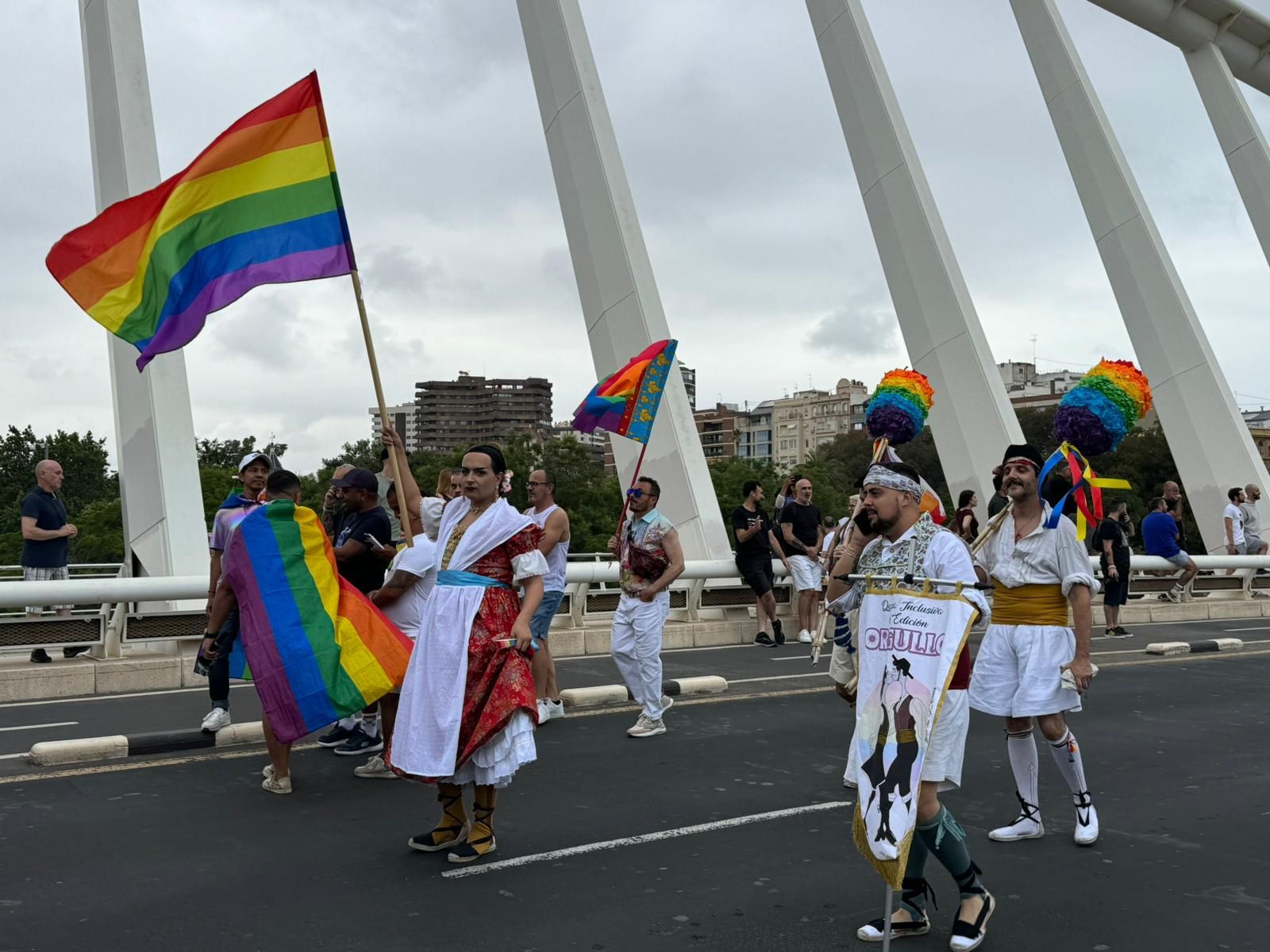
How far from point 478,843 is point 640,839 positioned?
2.76ft

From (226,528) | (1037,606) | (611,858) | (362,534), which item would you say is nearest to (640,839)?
(611,858)

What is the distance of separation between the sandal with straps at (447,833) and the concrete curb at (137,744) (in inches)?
109

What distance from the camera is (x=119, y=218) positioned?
778cm

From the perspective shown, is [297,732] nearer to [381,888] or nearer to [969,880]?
[381,888]

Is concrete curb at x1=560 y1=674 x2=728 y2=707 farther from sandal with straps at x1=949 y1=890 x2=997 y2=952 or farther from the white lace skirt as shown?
sandal with straps at x1=949 y1=890 x2=997 y2=952

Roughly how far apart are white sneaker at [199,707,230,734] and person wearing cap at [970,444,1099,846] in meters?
5.12

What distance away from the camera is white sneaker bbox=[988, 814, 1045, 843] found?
20.4 feet

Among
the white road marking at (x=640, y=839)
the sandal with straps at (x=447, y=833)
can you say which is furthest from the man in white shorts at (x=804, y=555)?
the sandal with straps at (x=447, y=833)

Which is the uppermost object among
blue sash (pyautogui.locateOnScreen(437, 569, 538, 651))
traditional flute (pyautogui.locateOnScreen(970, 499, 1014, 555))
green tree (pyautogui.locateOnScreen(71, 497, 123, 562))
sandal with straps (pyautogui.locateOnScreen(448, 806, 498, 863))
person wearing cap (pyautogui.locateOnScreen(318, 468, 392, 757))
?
green tree (pyautogui.locateOnScreen(71, 497, 123, 562))

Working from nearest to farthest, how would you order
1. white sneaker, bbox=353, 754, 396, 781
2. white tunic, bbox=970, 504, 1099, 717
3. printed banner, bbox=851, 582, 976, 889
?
printed banner, bbox=851, 582, 976, 889, white tunic, bbox=970, 504, 1099, 717, white sneaker, bbox=353, 754, 396, 781

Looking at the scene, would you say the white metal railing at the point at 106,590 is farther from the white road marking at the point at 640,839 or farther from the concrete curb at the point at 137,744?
the white road marking at the point at 640,839

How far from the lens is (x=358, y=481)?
777 centimetres

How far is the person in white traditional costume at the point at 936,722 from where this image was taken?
15.5 feet

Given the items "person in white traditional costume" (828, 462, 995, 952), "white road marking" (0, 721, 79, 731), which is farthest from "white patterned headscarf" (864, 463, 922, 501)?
"white road marking" (0, 721, 79, 731)
